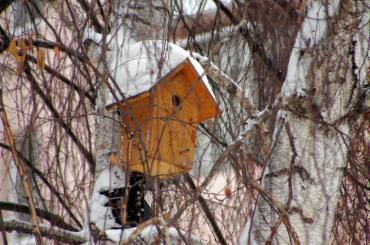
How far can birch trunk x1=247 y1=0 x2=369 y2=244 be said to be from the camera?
120 inches

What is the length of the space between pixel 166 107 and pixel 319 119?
0.95m

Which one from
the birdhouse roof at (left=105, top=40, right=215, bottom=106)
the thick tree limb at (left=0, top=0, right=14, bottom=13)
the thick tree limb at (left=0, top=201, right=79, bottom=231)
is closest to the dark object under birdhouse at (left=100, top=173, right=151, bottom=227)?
the thick tree limb at (left=0, top=201, right=79, bottom=231)

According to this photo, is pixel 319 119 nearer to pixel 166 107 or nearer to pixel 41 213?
pixel 166 107

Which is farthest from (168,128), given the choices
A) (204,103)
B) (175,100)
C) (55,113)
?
(55,113)

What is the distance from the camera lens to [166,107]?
12.7ft

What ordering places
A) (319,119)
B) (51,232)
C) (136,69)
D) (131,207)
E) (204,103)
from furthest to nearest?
(204,103) < (131,207) < (136,69) < (51,232) < (319,119)

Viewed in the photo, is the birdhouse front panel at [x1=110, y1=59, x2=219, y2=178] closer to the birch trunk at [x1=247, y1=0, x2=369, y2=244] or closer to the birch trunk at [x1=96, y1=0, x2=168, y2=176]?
the birch trunk at [x1=96, y1=0, x2=168, y2=176]

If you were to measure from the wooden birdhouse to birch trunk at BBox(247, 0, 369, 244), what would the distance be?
1.52ft

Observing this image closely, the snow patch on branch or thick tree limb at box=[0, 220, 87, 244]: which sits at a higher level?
the snow patch on branch

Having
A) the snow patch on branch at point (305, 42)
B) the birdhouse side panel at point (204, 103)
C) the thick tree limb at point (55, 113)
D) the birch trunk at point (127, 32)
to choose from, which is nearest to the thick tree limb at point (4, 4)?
the thick tree limb at point (55, 113)

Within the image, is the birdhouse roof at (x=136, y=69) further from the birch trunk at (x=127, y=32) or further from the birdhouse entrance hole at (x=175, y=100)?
the birdhouse entrance hole at (x=175, y=100)

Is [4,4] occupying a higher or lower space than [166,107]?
higher

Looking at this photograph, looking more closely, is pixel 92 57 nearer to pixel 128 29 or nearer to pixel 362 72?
pixel 128 29

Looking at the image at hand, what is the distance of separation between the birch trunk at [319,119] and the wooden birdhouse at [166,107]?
463 mm
